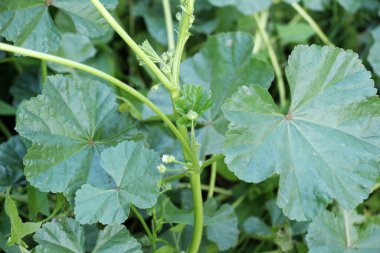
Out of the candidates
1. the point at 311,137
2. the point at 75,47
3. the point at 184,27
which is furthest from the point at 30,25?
the point at 311,137

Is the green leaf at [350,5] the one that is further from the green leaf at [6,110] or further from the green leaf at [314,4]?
the green leaf at [6,110]

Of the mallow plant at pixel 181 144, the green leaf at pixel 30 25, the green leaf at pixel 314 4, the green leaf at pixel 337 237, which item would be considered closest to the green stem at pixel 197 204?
the mallow plant at pixel 181 144

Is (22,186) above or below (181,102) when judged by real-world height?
below


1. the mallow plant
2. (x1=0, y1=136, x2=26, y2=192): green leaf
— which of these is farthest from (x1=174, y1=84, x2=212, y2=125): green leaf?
(x1=0, y1=136, x2=26, y2=192): green leaf

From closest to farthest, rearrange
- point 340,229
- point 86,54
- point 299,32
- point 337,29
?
point 340,229 < point 86,54 < point 299,32 < point 337,29

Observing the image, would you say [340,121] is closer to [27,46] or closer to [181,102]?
[181,102]

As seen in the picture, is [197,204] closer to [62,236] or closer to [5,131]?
[62,236]

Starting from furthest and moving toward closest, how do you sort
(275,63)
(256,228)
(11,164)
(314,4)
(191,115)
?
(314,4)
(275,63)
(256,228)
(11,164)
(191,115)

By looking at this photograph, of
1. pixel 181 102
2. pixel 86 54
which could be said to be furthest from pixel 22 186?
pixel 181 102
